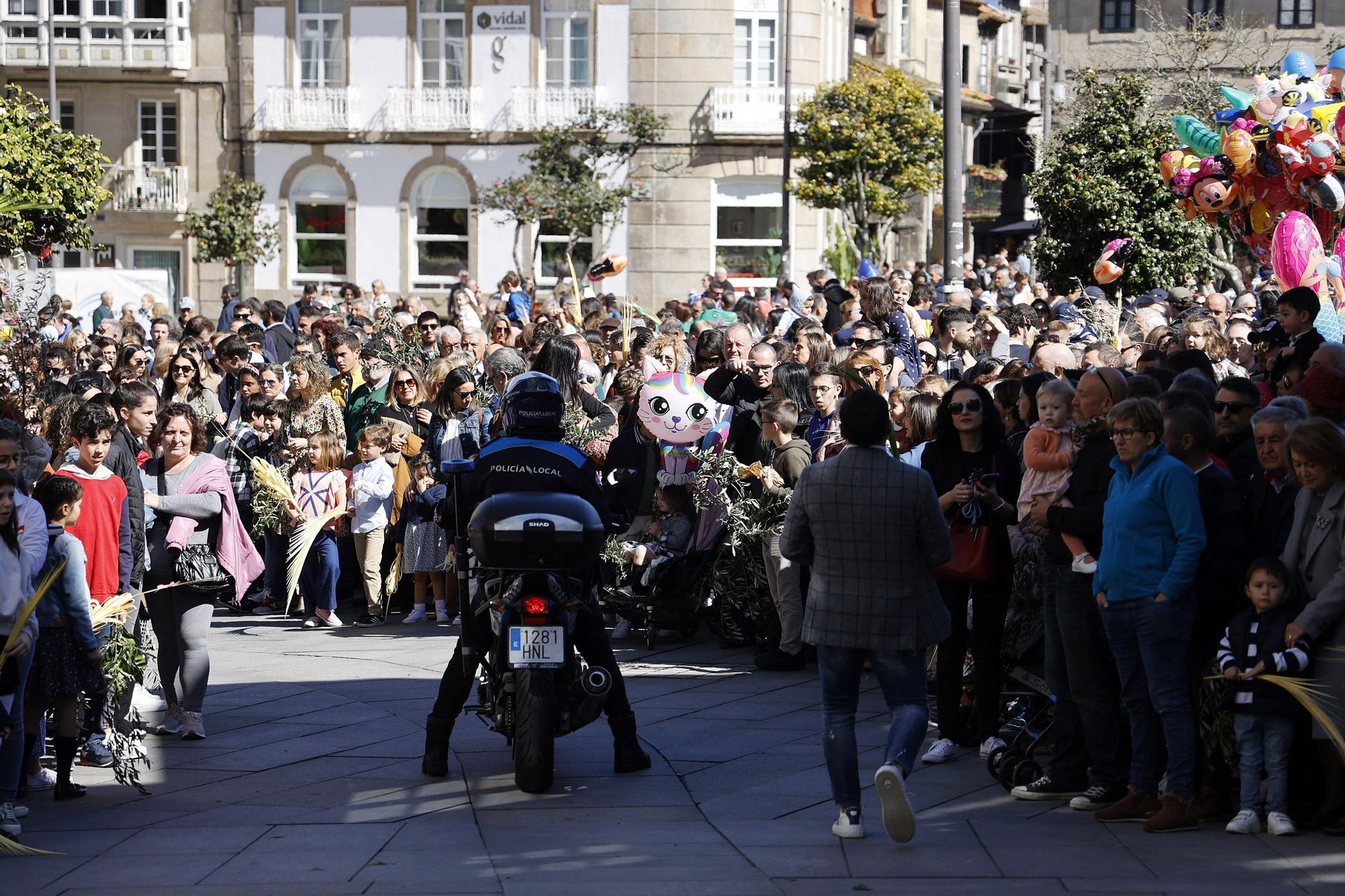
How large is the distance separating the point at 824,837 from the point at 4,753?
3.42m

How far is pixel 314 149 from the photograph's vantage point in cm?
4109

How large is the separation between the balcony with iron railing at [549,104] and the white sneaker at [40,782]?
32.3 metres

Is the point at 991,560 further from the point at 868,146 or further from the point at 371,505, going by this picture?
the point at 868,146

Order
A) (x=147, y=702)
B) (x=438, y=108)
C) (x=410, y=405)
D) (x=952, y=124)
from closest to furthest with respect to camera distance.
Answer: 1. (x=147, y=702)
2. (x=410, y=405)
3. (x=952, y=124)
4. (x=438, y=108)

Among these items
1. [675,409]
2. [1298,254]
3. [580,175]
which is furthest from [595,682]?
[580,175]

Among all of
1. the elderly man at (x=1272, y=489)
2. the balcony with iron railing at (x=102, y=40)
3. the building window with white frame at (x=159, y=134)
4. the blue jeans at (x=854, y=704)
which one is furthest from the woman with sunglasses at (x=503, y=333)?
the building window with white frame at (x=159, y=134)

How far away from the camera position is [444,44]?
1601 inches

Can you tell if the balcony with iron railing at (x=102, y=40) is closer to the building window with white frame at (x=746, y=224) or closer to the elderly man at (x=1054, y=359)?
the building window with white frame at (x=746, y=224)

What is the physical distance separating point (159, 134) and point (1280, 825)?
1527 inches

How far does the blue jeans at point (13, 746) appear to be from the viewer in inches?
296

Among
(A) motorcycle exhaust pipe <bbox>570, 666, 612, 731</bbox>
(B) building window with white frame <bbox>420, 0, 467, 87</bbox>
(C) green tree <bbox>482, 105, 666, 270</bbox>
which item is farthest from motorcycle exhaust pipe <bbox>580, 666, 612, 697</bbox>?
(B) building window with white frame <bbox>420, 0, 467, 87</bbox>

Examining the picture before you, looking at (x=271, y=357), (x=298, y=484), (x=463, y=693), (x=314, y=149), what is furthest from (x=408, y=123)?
(x=463, y=693)

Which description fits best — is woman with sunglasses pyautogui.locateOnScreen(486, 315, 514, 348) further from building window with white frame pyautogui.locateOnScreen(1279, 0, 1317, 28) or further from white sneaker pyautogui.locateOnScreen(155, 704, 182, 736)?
building window with white frame pyautogui.locateOnScreen(1279, 0, 1317, 28)

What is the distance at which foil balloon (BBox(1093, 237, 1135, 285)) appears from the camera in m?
19.6
